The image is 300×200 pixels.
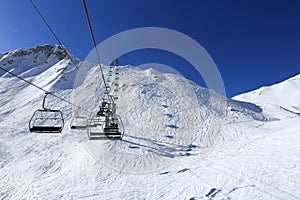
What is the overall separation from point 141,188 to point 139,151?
5981 millimetres

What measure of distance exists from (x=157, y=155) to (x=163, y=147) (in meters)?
1.94

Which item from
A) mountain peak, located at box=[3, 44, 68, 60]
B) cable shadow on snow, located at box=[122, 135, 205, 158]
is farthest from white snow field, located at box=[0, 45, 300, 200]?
mountain peak, located at box=[3, 44, 68, 60]

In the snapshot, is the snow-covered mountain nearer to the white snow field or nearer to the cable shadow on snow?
the white snow field

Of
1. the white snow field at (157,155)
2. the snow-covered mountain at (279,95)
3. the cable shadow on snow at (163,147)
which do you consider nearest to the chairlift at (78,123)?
the white snow field at (157,155)

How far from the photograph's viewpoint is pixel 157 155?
16.0 meters

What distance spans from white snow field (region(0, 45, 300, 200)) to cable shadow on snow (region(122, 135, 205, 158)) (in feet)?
0.29

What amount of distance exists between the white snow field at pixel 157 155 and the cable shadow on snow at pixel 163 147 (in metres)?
0.09

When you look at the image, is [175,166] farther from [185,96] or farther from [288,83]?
[288,83]

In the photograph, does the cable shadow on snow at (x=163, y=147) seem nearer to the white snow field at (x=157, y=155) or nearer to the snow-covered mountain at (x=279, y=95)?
the white snow field at (x=157, y=155)

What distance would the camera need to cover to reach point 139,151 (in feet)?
54.7

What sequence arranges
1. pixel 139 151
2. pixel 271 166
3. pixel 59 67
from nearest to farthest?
1. pixel 271 166
2. pixel 139 151
3. pixel 59 67

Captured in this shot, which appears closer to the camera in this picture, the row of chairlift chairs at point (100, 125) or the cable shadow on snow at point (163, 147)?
the row of chairlift chairs at point (100, 125)

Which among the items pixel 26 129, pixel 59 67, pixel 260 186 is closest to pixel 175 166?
pixel 260 186

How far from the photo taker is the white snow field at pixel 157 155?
402 inches
